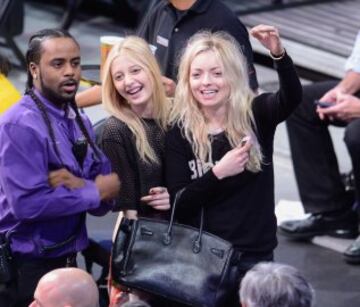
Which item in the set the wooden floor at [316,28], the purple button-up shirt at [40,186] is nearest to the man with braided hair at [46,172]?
the purple button-up shirt at [40,186]

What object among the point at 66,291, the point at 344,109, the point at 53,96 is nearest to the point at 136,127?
the point at 53,96

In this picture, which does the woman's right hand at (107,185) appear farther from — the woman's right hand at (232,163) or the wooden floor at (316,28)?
the wooden floor at (316,28)

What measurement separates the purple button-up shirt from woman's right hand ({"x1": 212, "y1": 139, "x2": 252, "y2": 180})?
470 mm

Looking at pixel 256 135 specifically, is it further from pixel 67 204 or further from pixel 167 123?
pixel 67 204

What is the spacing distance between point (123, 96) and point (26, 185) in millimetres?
686

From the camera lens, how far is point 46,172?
4176mm

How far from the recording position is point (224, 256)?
4223mm

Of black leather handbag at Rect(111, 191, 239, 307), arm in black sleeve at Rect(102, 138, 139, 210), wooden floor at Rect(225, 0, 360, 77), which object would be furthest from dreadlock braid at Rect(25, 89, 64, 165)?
wooden floor at Rect(225, 0, 360, 77)

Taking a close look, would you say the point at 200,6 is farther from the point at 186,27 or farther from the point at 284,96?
the point at 284,96

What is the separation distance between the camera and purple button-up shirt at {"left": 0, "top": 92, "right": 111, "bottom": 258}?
4.12 metres

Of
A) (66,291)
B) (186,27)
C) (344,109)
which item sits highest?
(186,27)

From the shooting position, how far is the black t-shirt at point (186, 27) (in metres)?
5.27

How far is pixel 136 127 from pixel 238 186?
1.59ft

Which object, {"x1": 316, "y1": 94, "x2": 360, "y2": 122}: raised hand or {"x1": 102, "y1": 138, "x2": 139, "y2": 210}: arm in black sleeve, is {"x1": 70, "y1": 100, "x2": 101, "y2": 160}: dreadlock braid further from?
{"x1": 316, "y1": 94, "x2": 360, "y2": 122}: raised hand
